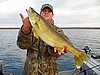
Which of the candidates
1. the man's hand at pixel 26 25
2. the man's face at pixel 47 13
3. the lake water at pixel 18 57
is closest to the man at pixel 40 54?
the man's face at pixel 47 13

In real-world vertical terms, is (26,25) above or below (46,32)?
above

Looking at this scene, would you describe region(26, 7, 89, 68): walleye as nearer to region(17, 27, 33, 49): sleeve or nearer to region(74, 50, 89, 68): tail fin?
Result: region(74, 50, 89, 68): tail fin

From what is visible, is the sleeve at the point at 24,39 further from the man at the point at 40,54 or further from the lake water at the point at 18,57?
the lake water at the point at 18,57

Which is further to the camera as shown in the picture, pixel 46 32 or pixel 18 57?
pixel 18 57

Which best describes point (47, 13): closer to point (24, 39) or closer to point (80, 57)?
point (24, 39)

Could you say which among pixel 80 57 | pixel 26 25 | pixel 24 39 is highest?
pixel 26 25

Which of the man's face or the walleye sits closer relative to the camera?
the walleye

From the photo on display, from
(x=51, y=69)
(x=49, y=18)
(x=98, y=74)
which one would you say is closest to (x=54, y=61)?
(x=51, y=69)

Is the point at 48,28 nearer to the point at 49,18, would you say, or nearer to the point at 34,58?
the point at 49,18

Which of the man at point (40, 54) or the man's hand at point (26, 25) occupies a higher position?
the man's hand at point (26, 25)

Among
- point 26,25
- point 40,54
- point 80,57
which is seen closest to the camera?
point 26,25

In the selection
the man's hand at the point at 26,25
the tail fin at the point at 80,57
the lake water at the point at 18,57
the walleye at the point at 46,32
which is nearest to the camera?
the walleye at the point at 46,32

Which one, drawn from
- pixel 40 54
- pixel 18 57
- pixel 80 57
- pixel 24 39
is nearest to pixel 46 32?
pixel 24 39

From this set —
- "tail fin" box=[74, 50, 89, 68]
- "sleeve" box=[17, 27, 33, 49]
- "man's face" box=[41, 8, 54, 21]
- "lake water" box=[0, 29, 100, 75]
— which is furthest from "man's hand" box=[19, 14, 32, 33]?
"lake water" box=[0, 29, 100, 75]
